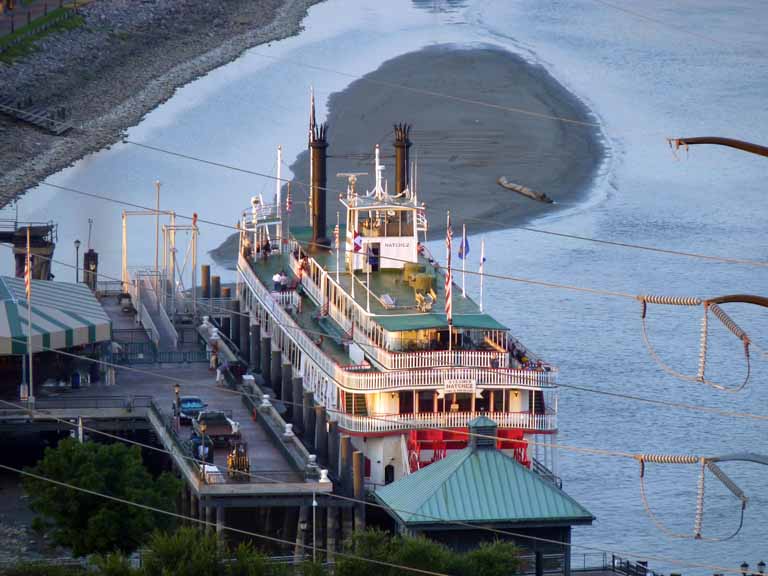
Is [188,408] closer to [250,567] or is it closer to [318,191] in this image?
[318,191]

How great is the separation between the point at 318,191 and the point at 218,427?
56.9 ft

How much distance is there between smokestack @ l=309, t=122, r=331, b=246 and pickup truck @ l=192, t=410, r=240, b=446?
13732 mm

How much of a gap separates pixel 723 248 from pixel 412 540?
5726 centimetres

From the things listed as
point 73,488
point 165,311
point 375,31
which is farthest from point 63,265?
point 375,31

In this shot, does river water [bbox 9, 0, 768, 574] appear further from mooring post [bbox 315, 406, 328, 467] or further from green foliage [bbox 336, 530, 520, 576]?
green foliage [bbox 336, 530, 520, 576]

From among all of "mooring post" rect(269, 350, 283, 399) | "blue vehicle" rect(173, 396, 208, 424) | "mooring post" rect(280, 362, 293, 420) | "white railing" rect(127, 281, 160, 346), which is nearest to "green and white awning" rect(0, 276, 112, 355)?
"white railing" rect(127, 281, 160, 346)

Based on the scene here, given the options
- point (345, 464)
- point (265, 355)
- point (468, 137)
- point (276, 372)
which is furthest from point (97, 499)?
point (468, 137)

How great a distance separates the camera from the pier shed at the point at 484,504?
4631cm

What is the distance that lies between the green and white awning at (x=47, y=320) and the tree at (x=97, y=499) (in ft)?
33.4

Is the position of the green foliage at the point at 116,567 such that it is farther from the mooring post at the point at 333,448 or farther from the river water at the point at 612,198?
the river water at the point at 612,198

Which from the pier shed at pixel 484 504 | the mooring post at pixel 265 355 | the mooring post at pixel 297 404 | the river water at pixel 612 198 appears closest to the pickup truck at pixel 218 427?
the mooring post at pixel 297 404

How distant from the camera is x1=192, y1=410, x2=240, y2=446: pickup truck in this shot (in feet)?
176

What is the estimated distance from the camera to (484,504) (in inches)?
1843

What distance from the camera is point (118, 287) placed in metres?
81.6
